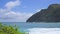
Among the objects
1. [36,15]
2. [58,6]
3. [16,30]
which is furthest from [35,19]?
[16,30]

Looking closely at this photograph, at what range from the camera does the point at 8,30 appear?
9.13ft

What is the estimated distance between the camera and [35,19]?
55.8 meters

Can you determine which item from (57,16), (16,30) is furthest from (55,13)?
(16,30)

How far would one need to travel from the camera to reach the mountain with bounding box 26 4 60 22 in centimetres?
4997

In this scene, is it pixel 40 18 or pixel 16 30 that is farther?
pixel 40 18

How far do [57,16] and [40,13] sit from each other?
4706 millimetres

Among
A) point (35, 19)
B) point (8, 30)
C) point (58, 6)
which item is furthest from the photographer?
point (35, 19)

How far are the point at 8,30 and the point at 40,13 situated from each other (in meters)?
47.0

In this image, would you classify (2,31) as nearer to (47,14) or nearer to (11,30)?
(11,30)

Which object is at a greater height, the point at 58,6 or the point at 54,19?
the point at 58,6

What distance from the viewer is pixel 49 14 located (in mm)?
51781

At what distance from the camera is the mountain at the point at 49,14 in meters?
50.0

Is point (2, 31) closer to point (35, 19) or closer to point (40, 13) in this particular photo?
point (40, 13)

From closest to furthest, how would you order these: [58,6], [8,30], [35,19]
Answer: [8,30] → [58,6] → [35,19]
